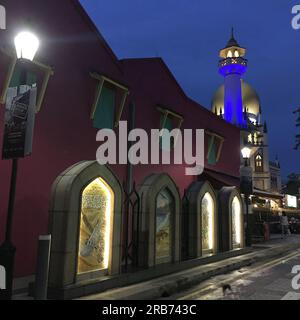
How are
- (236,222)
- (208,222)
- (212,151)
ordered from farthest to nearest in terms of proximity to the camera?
1. (212,151)
2. (236,222)
3. (208,222)

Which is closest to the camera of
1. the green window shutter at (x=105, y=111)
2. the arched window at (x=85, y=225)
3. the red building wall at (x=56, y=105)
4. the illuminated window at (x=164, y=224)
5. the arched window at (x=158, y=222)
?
the arched window at (x=85, y=225)

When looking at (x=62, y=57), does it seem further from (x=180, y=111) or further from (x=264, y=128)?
(x=264, y=128)

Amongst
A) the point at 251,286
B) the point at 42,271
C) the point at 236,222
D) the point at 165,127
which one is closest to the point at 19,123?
the point at 42,271

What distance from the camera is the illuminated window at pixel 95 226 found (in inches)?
368

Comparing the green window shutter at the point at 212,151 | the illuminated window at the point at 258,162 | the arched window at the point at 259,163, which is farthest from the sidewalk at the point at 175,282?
the illuminated window at the point at 258,162

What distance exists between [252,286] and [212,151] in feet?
42.5

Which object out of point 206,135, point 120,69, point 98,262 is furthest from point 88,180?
point 206,135

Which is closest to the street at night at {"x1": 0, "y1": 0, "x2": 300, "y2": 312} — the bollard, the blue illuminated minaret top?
the bollard

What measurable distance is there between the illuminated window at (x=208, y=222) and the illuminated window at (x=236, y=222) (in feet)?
6.87

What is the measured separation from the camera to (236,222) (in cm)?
1822

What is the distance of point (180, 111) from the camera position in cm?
→ 1966

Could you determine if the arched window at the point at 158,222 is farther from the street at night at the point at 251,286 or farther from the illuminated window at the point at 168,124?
the illuminated window at the point at 168,124

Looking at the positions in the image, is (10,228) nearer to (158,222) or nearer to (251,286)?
(158,222)

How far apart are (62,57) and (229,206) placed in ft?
32.7
